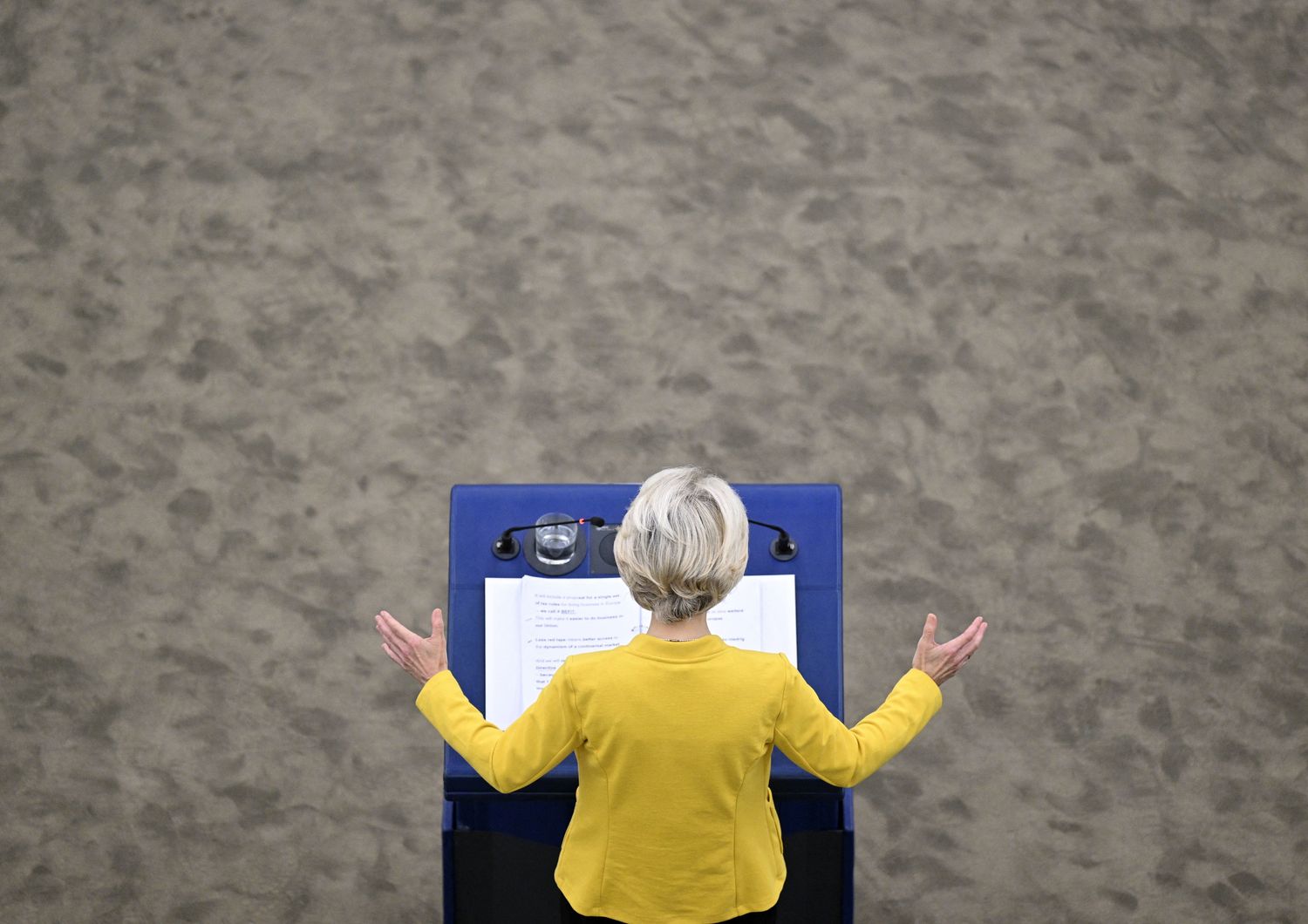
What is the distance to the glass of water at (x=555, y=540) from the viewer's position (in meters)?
1.90

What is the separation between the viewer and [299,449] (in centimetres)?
327

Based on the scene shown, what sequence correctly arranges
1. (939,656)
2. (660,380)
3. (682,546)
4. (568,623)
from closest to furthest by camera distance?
(682,546)
(939,656)
(568,623)
(660,380)

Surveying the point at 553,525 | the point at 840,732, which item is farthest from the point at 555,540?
the point at 840,732

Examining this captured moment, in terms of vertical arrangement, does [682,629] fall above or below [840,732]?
above

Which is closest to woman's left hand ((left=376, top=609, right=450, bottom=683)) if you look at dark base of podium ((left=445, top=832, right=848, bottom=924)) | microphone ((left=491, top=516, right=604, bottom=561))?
microphone ((left=491, top=516, right=604, bottom=561))

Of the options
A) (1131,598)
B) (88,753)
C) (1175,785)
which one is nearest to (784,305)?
(1131,598)

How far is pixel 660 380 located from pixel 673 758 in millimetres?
1932

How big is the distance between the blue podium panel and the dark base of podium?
94mm

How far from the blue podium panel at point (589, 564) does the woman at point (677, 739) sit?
0.26 meters

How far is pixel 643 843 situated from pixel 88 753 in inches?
79.5

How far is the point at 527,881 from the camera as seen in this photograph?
1904 millimetres

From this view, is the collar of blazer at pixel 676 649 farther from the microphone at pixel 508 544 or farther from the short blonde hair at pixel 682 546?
the microphone at pixel 508 544

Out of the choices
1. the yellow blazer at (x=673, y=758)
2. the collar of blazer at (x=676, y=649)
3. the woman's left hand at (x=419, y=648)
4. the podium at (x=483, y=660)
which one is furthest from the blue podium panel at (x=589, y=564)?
the collar of blazer at (x=676, y=649)

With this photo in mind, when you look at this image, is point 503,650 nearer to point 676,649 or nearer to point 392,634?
point 392,634
